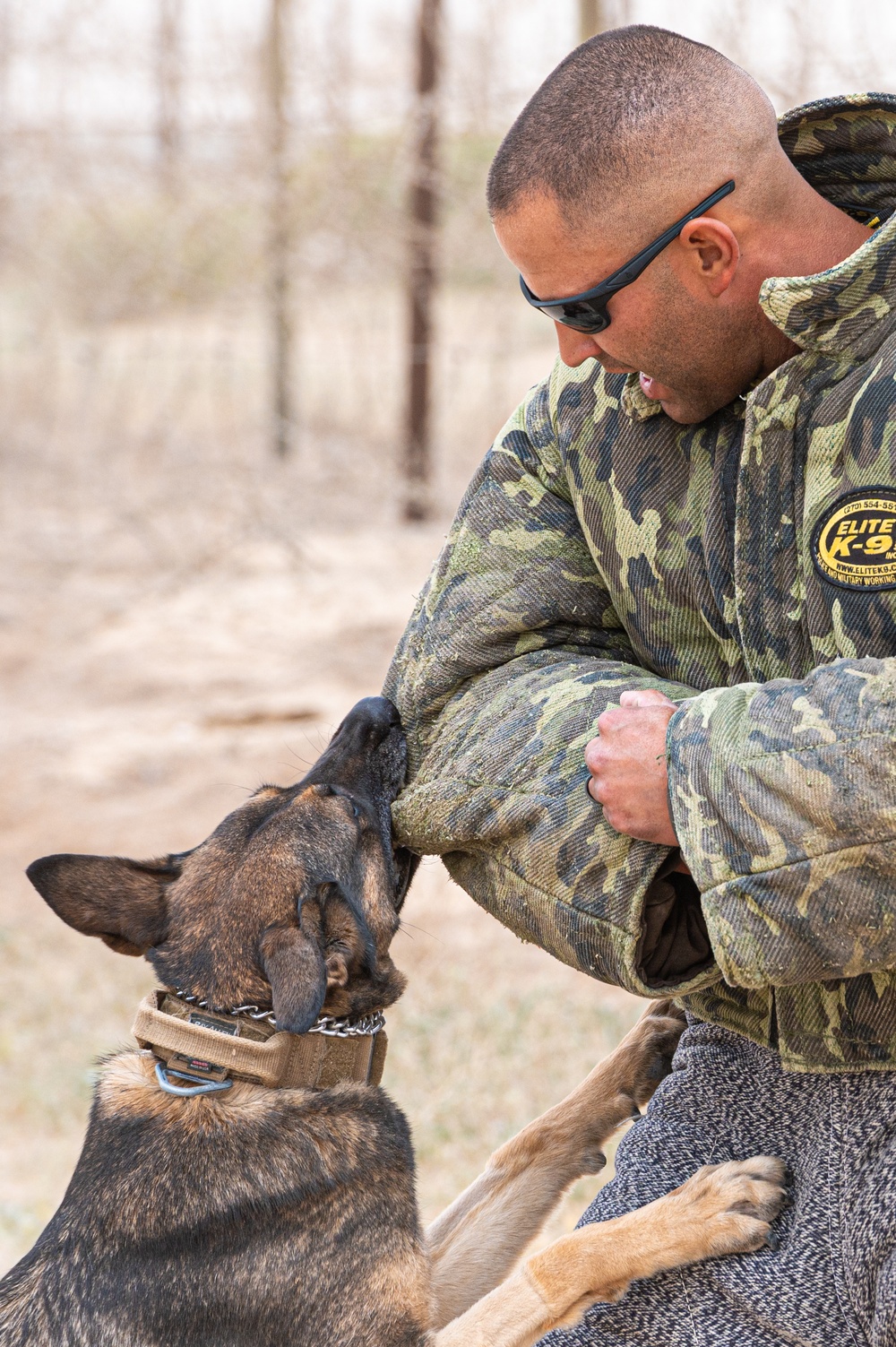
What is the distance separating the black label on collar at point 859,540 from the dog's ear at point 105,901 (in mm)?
1884

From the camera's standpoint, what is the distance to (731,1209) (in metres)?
2.75

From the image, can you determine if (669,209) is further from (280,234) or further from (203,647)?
(280,234)

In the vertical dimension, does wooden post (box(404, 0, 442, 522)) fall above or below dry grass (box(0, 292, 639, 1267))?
above

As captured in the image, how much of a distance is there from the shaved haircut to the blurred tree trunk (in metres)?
11.6

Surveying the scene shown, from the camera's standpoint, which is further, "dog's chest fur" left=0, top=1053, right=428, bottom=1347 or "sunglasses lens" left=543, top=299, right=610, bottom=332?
"dog's chest fur" left=0, top=1053, right=428, bottom=1347

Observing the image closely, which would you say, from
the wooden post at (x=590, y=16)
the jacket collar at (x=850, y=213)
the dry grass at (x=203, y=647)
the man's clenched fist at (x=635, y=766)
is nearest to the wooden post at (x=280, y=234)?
the dry grass at (x=203, y=647)

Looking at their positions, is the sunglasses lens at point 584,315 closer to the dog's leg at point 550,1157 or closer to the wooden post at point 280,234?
the dog's leg at point 550,1157

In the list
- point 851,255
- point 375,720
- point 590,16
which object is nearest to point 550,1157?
point 375,720

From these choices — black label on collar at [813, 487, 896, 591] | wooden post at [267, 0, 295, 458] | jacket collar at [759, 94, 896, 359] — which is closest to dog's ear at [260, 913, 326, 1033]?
black label on collar at [813, 487, 896, 591]

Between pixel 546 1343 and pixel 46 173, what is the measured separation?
13.7m

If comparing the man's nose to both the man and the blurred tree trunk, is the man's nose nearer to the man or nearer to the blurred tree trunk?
the man

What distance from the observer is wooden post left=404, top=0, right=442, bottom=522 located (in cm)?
1050

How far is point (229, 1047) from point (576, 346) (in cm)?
173

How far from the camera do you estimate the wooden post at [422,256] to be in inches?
413
